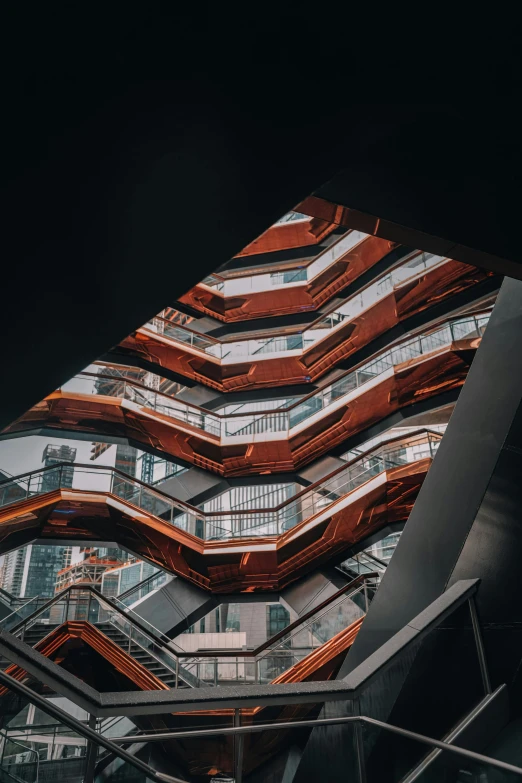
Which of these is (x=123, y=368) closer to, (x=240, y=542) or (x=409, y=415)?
(x=240, y=542)

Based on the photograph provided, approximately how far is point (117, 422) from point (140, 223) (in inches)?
652

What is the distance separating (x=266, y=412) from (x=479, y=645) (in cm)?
1403

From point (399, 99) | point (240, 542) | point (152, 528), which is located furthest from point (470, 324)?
point (399, 99)

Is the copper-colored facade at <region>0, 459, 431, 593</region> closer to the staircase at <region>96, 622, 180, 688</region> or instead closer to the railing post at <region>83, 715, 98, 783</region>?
the staircase at <region>96, 622, 180, 688</region>

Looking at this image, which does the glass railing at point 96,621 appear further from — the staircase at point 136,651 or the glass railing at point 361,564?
the glass railing at point 361,564

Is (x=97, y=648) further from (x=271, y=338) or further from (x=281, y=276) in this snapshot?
(x=281, y=276)

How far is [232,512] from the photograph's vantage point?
16.2 m

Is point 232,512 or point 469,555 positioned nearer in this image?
point 469,555

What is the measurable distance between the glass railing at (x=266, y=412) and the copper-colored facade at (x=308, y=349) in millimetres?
2306

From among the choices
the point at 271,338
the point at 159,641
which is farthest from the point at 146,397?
the point at 159,641

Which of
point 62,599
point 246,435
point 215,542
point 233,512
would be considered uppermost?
point 246,435

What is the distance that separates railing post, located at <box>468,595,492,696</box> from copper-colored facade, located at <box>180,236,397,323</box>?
676 inches

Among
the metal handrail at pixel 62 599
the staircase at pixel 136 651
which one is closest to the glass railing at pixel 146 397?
the metal handrail at pixel 62 599

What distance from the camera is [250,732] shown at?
13.0ft
